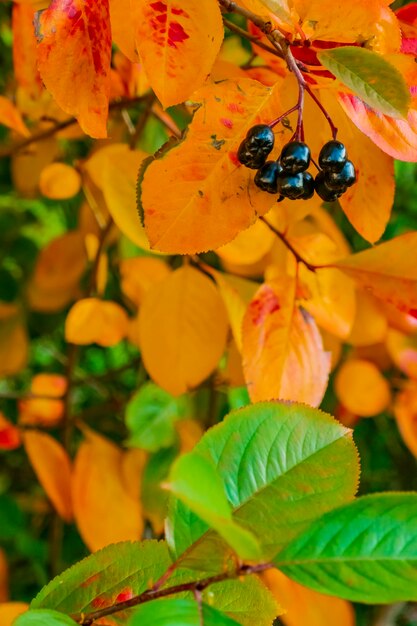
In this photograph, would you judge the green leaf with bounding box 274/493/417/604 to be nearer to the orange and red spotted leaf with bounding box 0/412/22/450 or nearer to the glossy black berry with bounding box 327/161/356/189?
the glossy black berry with bounding box 327/161/356/189

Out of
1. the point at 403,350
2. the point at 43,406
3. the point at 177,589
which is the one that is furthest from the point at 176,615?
the point at 43,406

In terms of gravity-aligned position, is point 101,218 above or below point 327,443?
below

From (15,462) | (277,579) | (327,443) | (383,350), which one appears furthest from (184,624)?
(15,462)

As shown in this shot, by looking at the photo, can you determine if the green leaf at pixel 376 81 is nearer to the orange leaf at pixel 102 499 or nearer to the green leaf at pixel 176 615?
the green leaf at pixel 176 615

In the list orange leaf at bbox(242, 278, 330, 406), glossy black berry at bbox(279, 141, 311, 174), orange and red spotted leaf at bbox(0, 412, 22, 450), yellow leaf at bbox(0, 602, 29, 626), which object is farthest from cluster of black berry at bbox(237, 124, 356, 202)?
orange and red spotted leaf at bbox(0, 412, 22, 450)

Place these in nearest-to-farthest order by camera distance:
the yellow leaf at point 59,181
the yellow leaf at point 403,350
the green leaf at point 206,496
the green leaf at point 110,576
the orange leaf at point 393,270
→ the green leaf at point 206,496 < the green leaf at point 110,576 < the orange leaf at point 393,270 < the yellow leaf at point 59,181 < the yellow leaf at point 403,350

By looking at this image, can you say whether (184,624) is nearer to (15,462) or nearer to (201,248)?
(201,248)

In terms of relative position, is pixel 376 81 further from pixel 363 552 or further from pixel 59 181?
pixel 59 181

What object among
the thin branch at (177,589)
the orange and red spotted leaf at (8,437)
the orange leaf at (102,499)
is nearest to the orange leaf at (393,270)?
the thin branch at (177,589)
